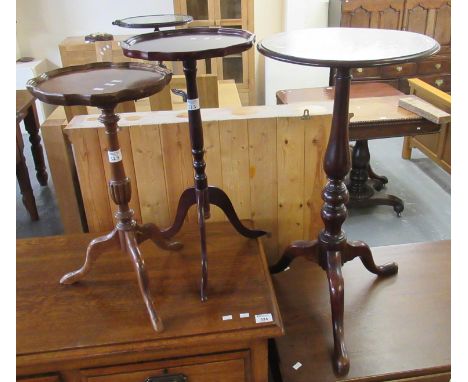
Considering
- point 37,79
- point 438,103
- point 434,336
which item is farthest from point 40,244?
point 438,103

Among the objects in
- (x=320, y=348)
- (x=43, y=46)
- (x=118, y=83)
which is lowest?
(x=320, y=348)

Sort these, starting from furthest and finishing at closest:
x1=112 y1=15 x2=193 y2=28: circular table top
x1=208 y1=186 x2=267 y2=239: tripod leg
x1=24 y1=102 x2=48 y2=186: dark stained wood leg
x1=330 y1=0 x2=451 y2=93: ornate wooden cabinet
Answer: x1=330 y1=0 x2=451 y2=93: ornate wooden cabinet
x1=24 y1=102 x2=48 y2=186: dark stained wood leg
x1=112 y1=15 x2=193 y2=28: circular table top
x1=208 y1=186 x2=267 y2=239: tripod leg

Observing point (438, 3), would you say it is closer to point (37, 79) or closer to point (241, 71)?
point (241, 71)

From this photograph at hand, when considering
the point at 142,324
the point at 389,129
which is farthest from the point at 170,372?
the point at 389,129

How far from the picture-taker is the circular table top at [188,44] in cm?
A: 108

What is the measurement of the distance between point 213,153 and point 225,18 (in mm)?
2927

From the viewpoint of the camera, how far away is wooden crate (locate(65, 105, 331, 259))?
4.88ft

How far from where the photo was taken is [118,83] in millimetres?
1104

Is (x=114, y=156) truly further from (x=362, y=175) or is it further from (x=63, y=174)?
(x=362, y=175)

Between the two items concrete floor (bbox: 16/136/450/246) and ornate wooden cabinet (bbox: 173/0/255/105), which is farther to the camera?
ornate wooden cabinet (bbox: 173/0/255/105)

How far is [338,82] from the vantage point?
1.20 m

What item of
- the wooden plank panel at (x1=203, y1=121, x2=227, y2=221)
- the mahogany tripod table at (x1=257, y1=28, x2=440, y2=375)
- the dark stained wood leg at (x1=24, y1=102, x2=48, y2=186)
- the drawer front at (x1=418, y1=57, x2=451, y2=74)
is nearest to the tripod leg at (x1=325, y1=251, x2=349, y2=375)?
the mahogany tripod table at (x1=257, y1=28, x2=440, y2=375)

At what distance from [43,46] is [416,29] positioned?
3516mm

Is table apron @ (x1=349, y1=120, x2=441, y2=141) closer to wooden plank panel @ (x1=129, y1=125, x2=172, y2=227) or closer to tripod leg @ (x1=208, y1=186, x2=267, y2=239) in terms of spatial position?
→ tripod leg @ (x1=208, y1=186, x2=267, y2=239)
